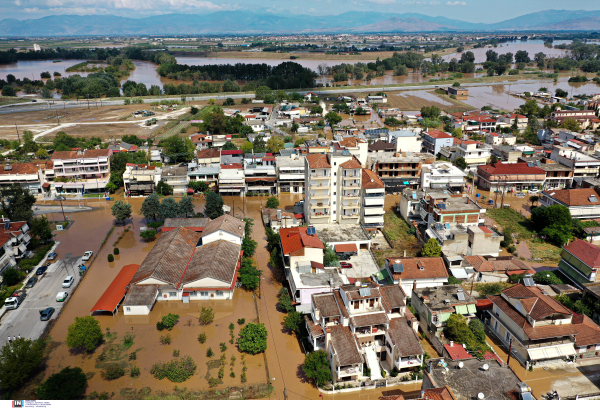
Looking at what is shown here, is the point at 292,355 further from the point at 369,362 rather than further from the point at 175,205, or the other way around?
the point at 175,205

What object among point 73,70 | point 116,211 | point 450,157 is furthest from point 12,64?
point 450,157

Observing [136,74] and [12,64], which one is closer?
[136,74]

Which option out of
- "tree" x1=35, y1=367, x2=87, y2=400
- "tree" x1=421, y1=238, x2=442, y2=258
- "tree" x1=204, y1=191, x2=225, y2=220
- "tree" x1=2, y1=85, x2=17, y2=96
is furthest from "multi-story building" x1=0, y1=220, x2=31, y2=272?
"tree" x1=2, y1=85, x2=17, y2=96

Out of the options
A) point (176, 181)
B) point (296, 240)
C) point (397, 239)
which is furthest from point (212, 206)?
point (397, 239)

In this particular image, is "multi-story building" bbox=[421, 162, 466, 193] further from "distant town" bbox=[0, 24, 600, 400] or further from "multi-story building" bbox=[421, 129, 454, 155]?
"multi-story building" bbox=[421, 129, 454, 155]

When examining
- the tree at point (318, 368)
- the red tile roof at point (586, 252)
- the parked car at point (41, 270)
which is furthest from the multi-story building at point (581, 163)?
the parked car at point (41, 270)

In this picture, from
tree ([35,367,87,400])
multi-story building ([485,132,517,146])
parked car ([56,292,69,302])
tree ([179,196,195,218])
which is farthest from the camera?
multi-story building ([485,132,517,146])
